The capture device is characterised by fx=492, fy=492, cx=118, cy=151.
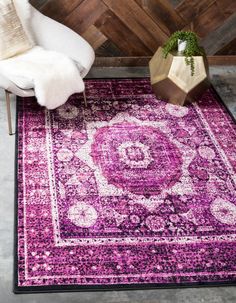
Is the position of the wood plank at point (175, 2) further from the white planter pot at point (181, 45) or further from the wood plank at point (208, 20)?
the white planter pot at point (181, 45)

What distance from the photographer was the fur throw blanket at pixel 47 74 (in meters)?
3.11

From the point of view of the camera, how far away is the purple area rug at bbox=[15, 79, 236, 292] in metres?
2.46

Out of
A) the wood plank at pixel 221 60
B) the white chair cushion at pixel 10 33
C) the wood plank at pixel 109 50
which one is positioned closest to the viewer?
the white chair cushion at pixel 10 33

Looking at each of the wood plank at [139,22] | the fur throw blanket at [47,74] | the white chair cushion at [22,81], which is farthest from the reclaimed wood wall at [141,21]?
the white chair cushion at [22,81]

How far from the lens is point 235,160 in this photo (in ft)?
10.7

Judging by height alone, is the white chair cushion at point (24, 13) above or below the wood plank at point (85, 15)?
above

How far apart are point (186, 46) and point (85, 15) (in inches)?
34.8

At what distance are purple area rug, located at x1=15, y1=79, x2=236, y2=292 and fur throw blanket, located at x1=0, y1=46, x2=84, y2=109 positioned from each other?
0.27 meters

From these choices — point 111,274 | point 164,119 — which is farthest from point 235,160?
point 111,274

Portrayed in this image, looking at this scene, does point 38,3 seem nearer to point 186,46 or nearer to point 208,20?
point 186,46

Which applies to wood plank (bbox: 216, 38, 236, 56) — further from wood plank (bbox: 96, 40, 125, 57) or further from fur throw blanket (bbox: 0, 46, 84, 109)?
fur throw blanket (bbox: 0, 46, 84, 109)

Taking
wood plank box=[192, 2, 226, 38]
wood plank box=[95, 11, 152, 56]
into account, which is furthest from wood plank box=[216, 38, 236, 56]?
wood plank box=[95, 11, 152, 56]

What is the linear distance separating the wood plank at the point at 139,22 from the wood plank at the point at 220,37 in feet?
1.28

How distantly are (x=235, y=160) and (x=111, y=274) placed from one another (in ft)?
4.26
